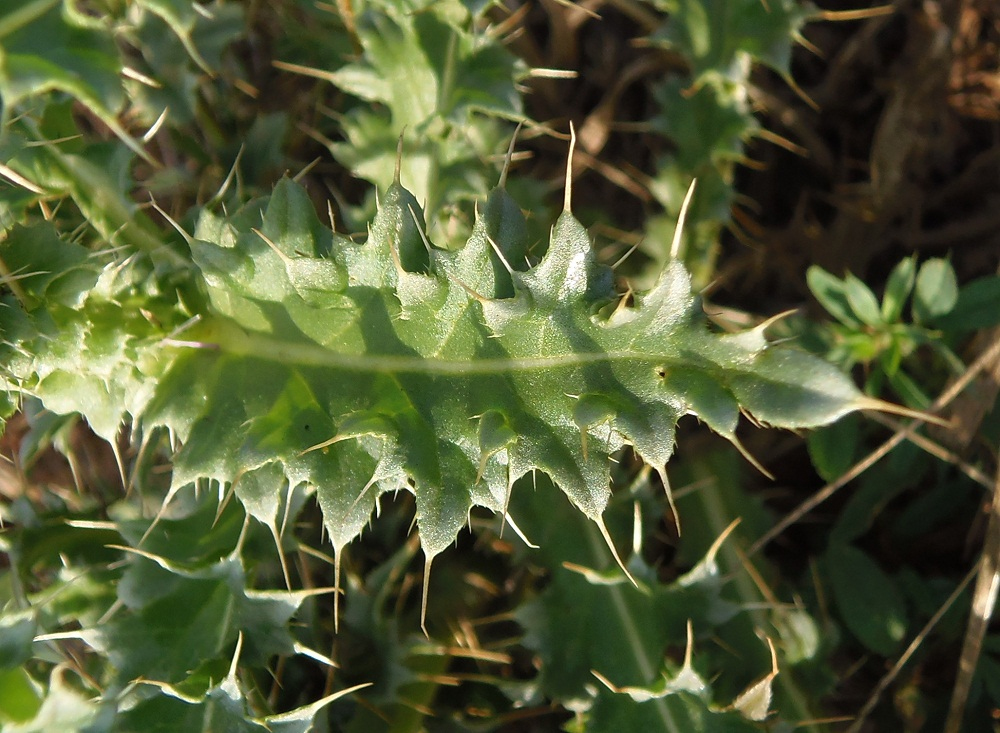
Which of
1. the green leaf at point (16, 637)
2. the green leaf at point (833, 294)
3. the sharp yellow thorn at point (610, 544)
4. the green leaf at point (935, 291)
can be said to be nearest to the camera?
the sharp yellow thorn at point (610, 544)

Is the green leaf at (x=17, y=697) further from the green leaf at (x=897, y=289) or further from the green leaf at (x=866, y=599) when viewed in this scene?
the green leaf at (x=897, y=289)

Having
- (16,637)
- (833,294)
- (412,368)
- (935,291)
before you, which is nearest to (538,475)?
(412,368)

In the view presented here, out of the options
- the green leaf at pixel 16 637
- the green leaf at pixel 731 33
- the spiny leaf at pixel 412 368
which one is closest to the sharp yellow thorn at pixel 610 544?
the spiny leaf at pixel 412 368

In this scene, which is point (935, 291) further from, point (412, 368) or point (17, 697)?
point (17, 697)

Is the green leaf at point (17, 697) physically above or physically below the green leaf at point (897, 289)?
below

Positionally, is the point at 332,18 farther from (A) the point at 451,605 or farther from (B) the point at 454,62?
(A) the point at 451,605

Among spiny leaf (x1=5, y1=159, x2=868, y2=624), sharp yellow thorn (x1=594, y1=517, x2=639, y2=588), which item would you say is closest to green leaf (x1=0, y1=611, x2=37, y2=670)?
spiny leaf (x1=5, y1=159, x2=868, y2=624)

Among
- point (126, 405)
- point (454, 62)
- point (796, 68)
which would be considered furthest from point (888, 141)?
point (126, 405)

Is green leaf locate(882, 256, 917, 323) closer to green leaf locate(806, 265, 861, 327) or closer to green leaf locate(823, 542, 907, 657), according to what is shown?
green leaf locate(806, 265, 861, 327)
